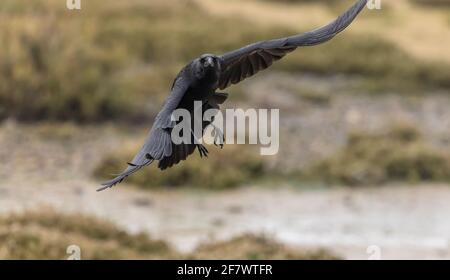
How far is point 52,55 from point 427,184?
5606 millimetres

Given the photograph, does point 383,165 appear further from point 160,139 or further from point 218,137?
point 160,139

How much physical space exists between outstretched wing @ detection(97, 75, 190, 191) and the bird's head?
0.09 m

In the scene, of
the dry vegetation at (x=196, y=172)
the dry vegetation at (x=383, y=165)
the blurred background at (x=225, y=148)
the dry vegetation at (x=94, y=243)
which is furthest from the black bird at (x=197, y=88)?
the dry vegetation at (x=383, y=165)

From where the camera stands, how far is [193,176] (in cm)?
1345

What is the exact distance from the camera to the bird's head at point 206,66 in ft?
17.0

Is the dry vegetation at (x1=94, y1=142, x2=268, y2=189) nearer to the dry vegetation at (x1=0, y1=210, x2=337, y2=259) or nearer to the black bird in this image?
the dry vegetation at (x1=0, y1=210, x2=337, y2=259)

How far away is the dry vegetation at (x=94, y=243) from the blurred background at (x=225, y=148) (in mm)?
19

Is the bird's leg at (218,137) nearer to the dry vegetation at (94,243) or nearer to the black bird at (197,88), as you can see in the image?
the black bird at (197,88)

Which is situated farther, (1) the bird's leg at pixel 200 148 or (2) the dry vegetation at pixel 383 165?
(2) the dry vegetation at pixel 383 165

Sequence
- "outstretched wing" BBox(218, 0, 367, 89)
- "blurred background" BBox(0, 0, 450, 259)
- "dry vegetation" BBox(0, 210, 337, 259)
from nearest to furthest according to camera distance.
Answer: "outstretched wing" BBox(218, 0, 367, 89) → "dry vegetation" BBox(0, 210, 337, 259) → "blurred background" BBox(0, 0, 450, 259)

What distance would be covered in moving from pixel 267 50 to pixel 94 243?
5.02 meters

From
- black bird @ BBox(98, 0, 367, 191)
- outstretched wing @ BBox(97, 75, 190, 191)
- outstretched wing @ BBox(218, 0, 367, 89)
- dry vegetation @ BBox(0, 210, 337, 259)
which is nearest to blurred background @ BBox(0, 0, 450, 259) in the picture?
dry vegetation @ BBox(0, 210, 337, 259)

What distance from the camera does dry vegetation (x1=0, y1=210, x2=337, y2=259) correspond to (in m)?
9.69

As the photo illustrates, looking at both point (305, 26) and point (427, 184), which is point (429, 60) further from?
point (427, 184)
